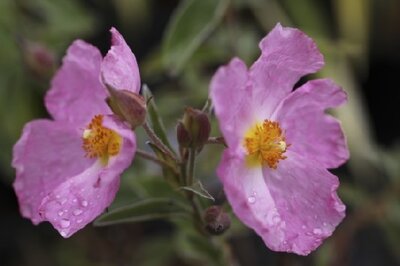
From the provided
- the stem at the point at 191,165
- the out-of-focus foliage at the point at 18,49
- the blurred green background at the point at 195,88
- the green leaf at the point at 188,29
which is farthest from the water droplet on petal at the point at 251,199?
the out-of-focus foliage at the point at 18,49

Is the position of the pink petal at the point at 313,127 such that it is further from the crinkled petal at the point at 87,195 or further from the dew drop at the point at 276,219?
the crinkled petal at the point at 87,195

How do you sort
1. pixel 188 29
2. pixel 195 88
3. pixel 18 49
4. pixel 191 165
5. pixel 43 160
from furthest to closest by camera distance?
pixel 195 88 → pixel 18 49 → pixel 188 29 → pixel 43 160 → pixel 191 165

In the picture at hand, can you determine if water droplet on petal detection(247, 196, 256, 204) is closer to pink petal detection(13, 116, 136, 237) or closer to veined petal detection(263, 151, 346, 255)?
veined petal detection(263, 151, 346, 255)

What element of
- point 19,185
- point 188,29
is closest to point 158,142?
point 19,185

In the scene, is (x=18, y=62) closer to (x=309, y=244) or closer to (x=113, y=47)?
(x=113, y=47)

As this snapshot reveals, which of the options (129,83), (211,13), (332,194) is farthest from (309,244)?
(211,13)

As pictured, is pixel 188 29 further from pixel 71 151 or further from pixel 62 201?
pixel 62 201

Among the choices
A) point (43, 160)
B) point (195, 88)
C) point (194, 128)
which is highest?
point (194, 128)
